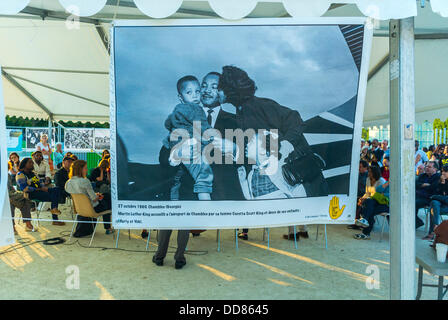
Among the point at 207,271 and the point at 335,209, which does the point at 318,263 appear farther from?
the point at 207,271

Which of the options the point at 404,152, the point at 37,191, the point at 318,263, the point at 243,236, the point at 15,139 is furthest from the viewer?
the point at 15,139

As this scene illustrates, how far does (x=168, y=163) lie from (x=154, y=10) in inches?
55.8

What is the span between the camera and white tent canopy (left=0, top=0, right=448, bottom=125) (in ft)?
13.1

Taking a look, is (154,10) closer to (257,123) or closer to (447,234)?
(257,123)

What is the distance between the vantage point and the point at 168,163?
10.6 feet

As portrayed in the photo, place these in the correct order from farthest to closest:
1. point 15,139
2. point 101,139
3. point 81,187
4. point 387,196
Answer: point 101,139
point 15,139
point 387,196
point 81,187

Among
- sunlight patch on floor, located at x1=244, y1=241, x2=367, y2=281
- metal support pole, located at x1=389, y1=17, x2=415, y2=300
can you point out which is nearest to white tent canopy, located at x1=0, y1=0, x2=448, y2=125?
metal support pole, located at x1=389, y1=17, x2=415, y2=300

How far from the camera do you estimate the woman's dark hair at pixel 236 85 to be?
3.17m

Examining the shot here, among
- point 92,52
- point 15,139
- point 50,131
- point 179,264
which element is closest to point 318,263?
point 179,264

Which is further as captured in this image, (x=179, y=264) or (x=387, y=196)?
(x=387, y=196)

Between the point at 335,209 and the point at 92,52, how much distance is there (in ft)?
15.3

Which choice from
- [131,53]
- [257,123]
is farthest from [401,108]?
[131,53]

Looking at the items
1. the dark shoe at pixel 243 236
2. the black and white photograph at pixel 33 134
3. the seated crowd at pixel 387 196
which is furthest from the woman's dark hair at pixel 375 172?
the black and white photograph at pixel 33 134

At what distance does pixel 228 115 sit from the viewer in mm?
3229
